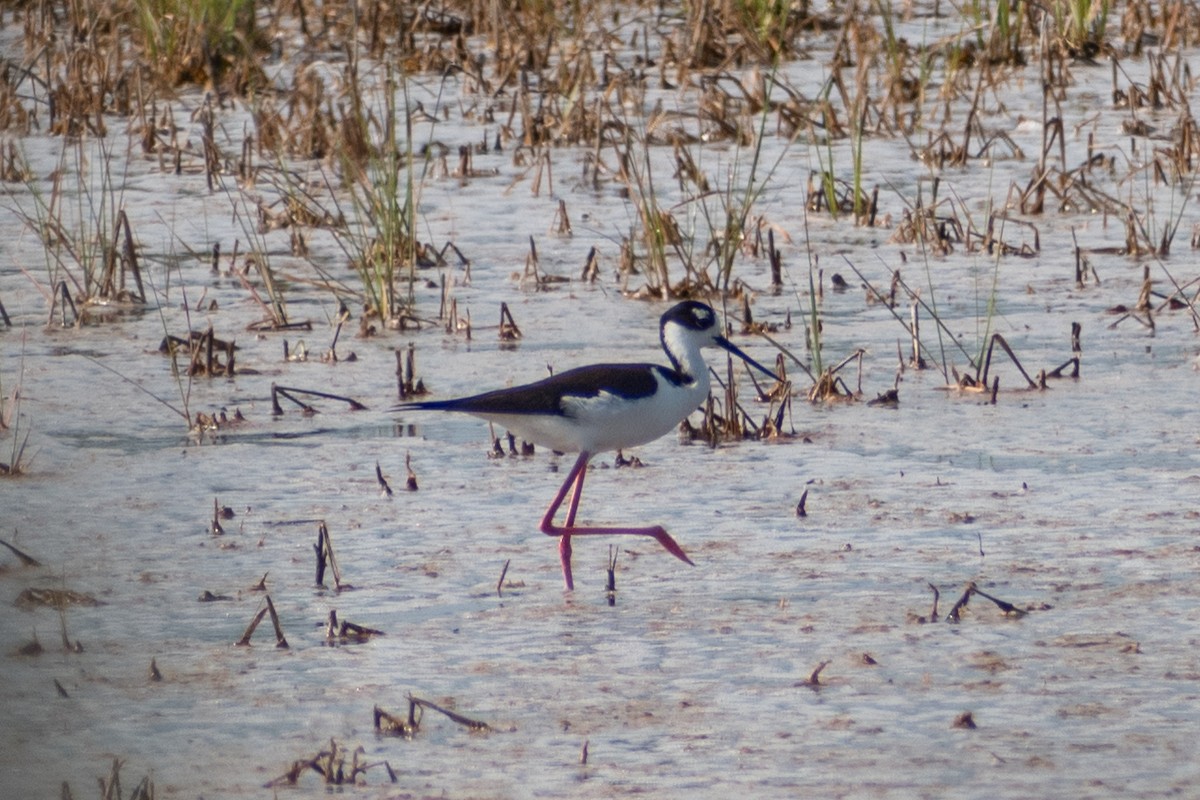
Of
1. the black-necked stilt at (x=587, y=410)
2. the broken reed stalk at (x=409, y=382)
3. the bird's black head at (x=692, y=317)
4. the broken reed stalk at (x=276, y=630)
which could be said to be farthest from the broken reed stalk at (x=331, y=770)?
the broken reed stalk at (x=409, y=382)

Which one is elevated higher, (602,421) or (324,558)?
(602,421)

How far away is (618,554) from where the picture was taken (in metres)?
4.87

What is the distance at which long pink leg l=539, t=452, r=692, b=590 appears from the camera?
4.54 metres

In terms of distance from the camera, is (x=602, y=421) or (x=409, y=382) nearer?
(x=602, y=421)

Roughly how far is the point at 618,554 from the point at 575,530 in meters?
0.21

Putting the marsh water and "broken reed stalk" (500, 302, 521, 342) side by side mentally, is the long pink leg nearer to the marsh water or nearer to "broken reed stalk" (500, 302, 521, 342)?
the marsh water

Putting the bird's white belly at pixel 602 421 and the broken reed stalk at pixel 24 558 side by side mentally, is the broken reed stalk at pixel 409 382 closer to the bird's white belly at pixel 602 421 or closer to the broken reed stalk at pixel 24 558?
the bird's white belly at pixel 602 421

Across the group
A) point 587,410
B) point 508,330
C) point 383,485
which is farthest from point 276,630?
point 508,330

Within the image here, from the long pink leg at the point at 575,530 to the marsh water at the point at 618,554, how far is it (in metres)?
0.07

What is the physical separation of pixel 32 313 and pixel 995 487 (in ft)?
12.7

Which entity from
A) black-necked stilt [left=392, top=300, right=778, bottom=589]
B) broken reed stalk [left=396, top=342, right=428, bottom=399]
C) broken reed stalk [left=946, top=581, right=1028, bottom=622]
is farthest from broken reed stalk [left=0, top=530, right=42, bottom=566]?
broken reed stalk [left=946, top=581, right=1028, bottom=622]

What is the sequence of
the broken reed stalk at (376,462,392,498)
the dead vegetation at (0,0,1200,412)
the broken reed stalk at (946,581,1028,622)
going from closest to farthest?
the broken reed stalk at (946,581,1028,622), the broken reed stalk at (376,462,392,498), the dead vegetation at (0,0,1200,412)

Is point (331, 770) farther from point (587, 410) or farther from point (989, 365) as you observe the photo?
point (989, 365)

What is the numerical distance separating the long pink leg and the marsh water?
0.07 m
